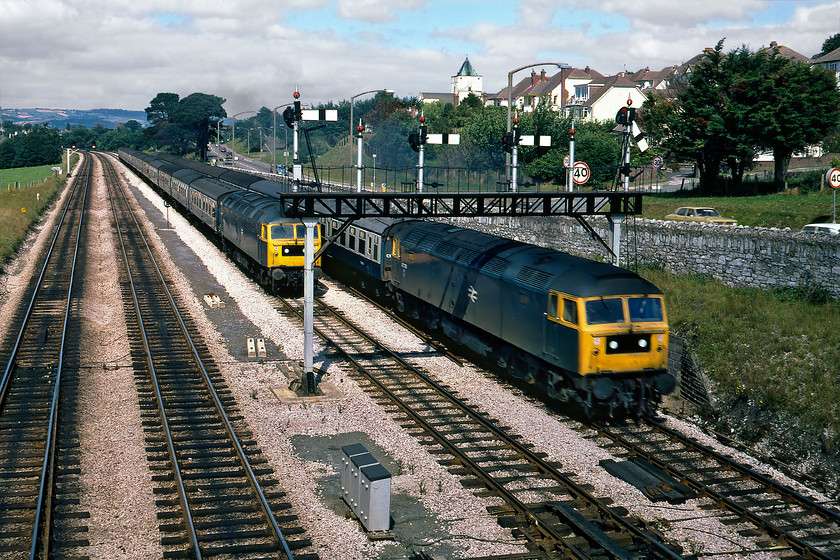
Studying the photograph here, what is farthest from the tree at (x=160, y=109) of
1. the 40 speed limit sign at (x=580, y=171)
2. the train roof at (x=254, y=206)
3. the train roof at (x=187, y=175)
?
the 40 speed limit sign at (x=580, y=171)

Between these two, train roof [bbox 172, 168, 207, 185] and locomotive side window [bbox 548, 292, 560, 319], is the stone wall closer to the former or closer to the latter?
locomotive side window [bbox 548, 292, 560, 319]

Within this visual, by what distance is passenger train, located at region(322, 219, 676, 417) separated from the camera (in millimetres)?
17219

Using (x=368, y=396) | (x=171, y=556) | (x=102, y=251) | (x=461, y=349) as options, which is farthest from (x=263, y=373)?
(x=102, y=251)

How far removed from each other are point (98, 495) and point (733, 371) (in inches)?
582

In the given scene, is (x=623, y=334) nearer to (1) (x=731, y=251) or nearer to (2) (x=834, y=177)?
(1) (x=731, y=251)

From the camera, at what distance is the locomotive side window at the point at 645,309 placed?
17641 millimetres

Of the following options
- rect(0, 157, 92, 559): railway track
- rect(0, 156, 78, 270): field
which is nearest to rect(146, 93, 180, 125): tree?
rect(0, 156, 78, 270): field

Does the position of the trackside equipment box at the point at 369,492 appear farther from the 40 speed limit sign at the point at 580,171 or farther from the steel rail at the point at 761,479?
the 40 speed limit sign at the point at 580,171

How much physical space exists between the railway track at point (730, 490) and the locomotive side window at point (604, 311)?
Answer: 2441 millimetres

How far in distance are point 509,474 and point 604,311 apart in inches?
177

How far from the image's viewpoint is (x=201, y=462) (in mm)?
15062

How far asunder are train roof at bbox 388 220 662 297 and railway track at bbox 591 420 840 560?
317cm

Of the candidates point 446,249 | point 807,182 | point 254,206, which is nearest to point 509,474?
point 446,249

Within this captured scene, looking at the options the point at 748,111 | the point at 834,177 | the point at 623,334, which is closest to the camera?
the point at 623,334
